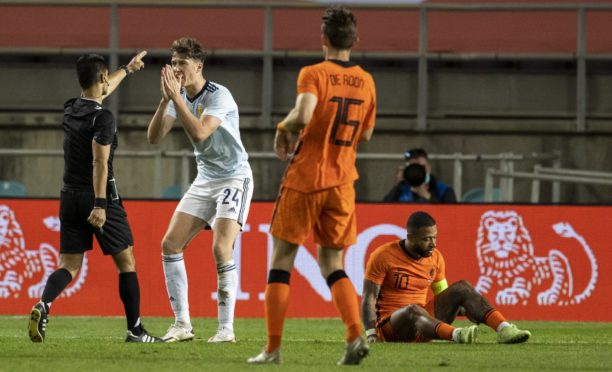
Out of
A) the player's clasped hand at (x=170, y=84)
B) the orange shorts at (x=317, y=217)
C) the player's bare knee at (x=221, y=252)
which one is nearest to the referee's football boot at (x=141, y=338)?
the player's bare knee at (x=221, y=252)

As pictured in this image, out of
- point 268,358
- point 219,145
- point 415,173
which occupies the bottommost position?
point 268,358

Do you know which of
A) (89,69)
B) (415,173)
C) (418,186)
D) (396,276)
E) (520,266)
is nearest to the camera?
(89,69)

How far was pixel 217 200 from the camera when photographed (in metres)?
10.2

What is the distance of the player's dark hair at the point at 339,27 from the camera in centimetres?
796

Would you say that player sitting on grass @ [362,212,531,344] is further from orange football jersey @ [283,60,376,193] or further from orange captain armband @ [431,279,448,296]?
orange football jersey @ [283,60,376,193]

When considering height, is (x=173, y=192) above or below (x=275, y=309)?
above

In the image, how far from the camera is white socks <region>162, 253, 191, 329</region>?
401 inches

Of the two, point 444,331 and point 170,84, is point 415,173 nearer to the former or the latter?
point 444,331

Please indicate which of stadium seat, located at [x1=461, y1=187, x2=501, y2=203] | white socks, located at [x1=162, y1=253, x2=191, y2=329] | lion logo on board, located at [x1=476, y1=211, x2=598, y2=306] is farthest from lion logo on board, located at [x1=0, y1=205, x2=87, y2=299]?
stadium seat, located at [x1=461, y1=187, x2=501, y2=203]

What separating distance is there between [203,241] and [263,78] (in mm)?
3642

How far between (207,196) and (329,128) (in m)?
2.40

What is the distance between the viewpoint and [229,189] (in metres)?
10.2

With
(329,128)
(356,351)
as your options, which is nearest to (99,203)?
(329,128)

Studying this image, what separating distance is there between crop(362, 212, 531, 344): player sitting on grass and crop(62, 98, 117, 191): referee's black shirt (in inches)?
85.0
